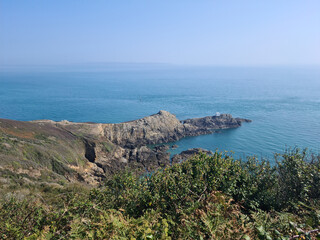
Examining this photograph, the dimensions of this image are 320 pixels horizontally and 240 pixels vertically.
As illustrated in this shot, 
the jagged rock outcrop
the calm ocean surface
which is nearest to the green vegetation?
the jagged rock outcrop

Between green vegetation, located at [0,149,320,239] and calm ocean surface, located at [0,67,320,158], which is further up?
green vegetation, located at [0,149,320,239]

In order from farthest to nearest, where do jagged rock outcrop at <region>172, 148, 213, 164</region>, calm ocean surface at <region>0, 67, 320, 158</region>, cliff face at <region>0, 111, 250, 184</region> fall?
calm ocean surface at <region>0, 67, 320, 158</region>, jagged rock outcrop at <region>172, 148, 213, 164</region>, cliff face at <region>0, 111, 250, 184</region>

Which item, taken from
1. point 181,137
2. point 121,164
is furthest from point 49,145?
point 181,137

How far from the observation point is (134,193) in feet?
33.4

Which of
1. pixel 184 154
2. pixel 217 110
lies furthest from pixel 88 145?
pixel 217 110

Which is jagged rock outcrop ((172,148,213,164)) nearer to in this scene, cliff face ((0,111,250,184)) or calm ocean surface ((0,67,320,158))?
cliff face ((0,111,250,184))

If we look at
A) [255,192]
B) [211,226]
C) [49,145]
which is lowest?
[49,145]

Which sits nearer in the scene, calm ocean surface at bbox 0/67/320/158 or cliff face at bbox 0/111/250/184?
cliff face at bbox 0/111/250/184

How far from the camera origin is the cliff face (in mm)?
32594

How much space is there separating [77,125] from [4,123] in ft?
48.8

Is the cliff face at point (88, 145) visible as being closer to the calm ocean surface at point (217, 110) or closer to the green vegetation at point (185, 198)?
the calm ocean surface at point (217, 110)

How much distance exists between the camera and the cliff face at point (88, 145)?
3259 centimetres

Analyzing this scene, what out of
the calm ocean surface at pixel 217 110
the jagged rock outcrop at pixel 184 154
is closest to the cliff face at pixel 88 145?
the jagged rock outcrop at pixel 184 154

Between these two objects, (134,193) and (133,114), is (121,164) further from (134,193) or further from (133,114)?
(133,114)
